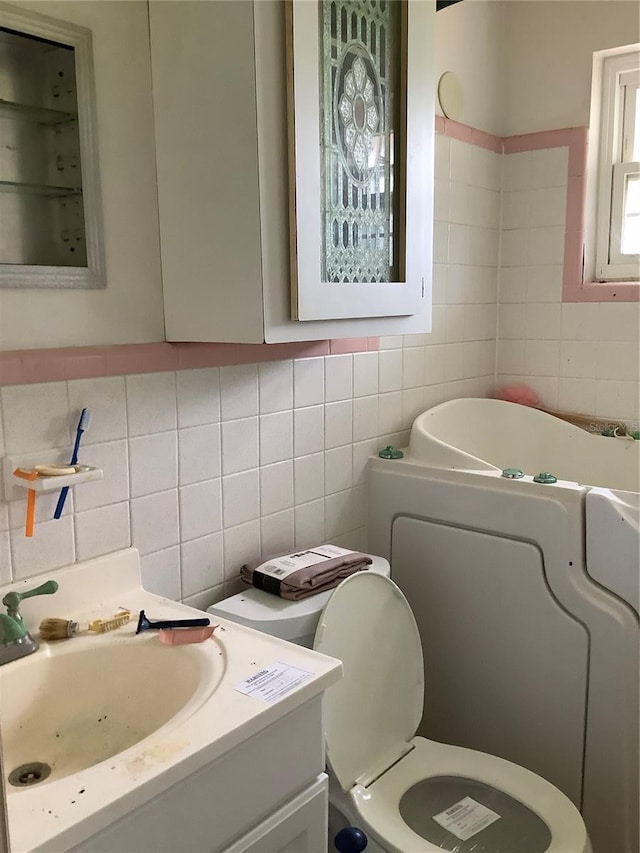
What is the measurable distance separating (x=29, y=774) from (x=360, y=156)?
1.20 meters

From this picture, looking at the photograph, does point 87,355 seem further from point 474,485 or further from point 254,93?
point 474,485

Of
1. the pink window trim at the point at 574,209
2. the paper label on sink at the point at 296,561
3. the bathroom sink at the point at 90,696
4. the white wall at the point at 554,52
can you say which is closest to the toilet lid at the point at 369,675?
the paper label on sink at the point at 296,561

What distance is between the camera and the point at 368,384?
1.97 meters

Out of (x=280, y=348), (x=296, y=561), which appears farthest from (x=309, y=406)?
(x=296, y=561)

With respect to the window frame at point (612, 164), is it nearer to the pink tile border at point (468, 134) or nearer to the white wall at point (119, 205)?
the pink tile border at point (468, 134)

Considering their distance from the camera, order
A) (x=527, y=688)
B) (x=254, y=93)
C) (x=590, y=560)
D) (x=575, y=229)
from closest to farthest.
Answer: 1. (x=254, y=93)
2. (x=590, y=560)
3. (x=527, y=688)
4. (x=575, y=229)

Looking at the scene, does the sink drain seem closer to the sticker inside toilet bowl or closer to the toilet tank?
the toilet tank

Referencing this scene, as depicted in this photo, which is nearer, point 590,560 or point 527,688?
point 590,560

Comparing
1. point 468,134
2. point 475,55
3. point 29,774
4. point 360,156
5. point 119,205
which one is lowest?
point 29,774

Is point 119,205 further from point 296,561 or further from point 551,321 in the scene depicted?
point 551,321

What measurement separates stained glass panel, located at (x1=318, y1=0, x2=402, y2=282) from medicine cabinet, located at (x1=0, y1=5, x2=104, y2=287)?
1.36 ft

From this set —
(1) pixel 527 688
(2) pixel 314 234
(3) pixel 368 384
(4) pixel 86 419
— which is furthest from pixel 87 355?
(1) pixel 527 688

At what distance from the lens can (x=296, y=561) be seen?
1.61 metres

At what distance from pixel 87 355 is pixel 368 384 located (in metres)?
0.86
